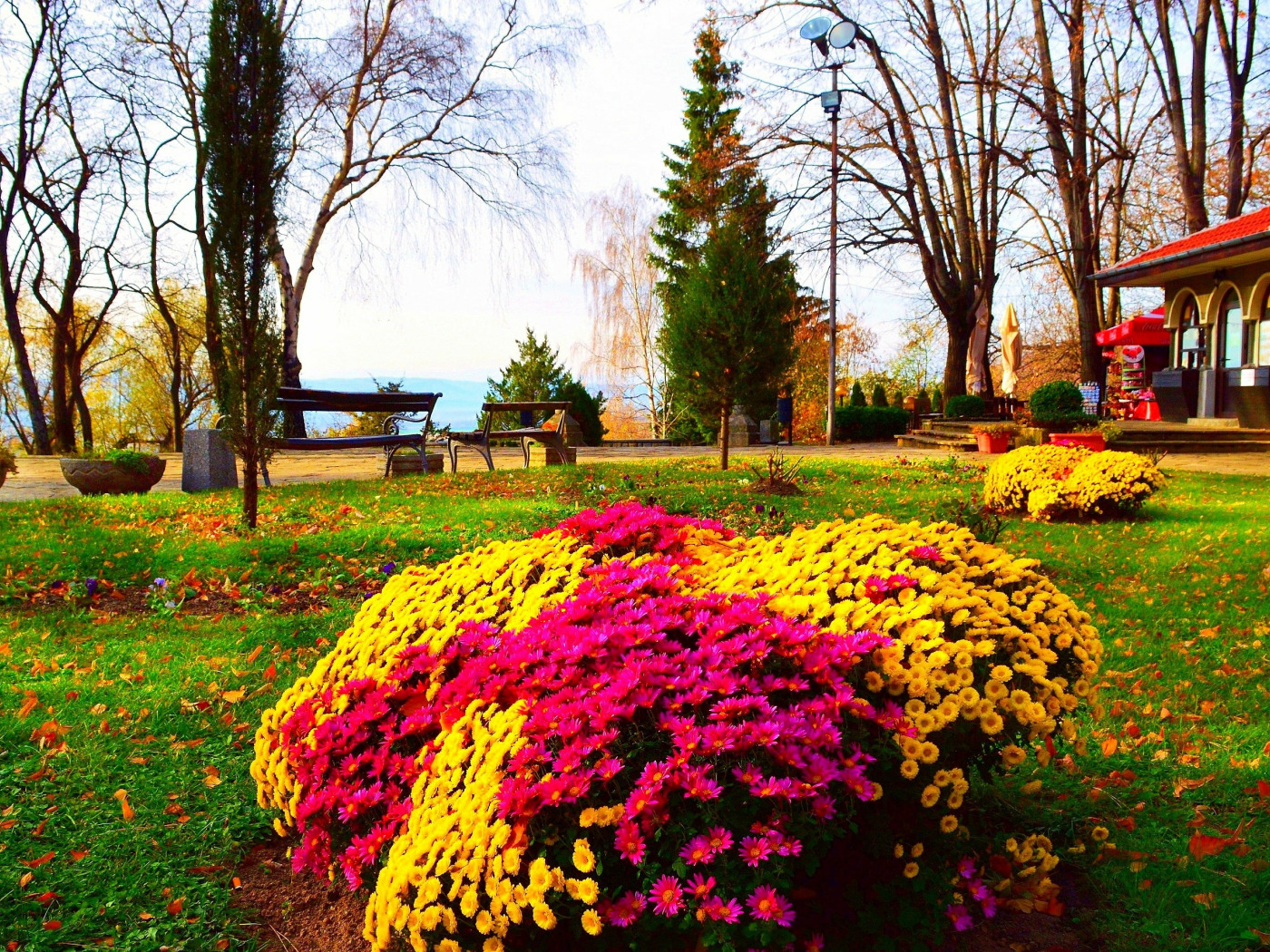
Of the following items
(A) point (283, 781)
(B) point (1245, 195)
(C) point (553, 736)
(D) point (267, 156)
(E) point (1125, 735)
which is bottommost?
(E) point (1125, 735)

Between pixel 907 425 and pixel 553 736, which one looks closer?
pixel 553 736

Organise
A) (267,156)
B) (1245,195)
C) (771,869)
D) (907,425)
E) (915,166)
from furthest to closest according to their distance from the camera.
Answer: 1. (907,425)
2. (1245,195)
3. (915,166)
4. (267,156)
5. (771,869)

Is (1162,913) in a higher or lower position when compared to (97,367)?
lower

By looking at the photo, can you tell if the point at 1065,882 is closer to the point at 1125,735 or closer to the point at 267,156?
the point at 1125,735

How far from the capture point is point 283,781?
2.15 meters

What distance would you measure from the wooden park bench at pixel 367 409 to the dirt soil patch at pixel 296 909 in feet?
20.2

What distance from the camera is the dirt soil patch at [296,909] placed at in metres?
2.03

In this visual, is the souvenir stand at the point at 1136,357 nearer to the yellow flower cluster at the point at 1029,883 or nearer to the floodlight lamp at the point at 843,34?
the floodlight lamp at the point at 843,34

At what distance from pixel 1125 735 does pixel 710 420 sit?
8601 millimetres

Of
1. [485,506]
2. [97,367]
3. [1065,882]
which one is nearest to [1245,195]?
[485,506]

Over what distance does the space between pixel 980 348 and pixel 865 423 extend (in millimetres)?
3148

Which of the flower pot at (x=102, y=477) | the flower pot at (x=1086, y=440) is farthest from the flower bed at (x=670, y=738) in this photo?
the flower pot at (x=1086, y=440)

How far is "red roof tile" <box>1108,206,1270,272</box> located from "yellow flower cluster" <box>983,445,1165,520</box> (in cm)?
985

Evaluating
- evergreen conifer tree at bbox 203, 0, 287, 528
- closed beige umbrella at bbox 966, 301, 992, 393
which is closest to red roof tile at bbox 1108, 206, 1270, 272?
closed beige umbrella at bbox 966, 301, 992, 393
